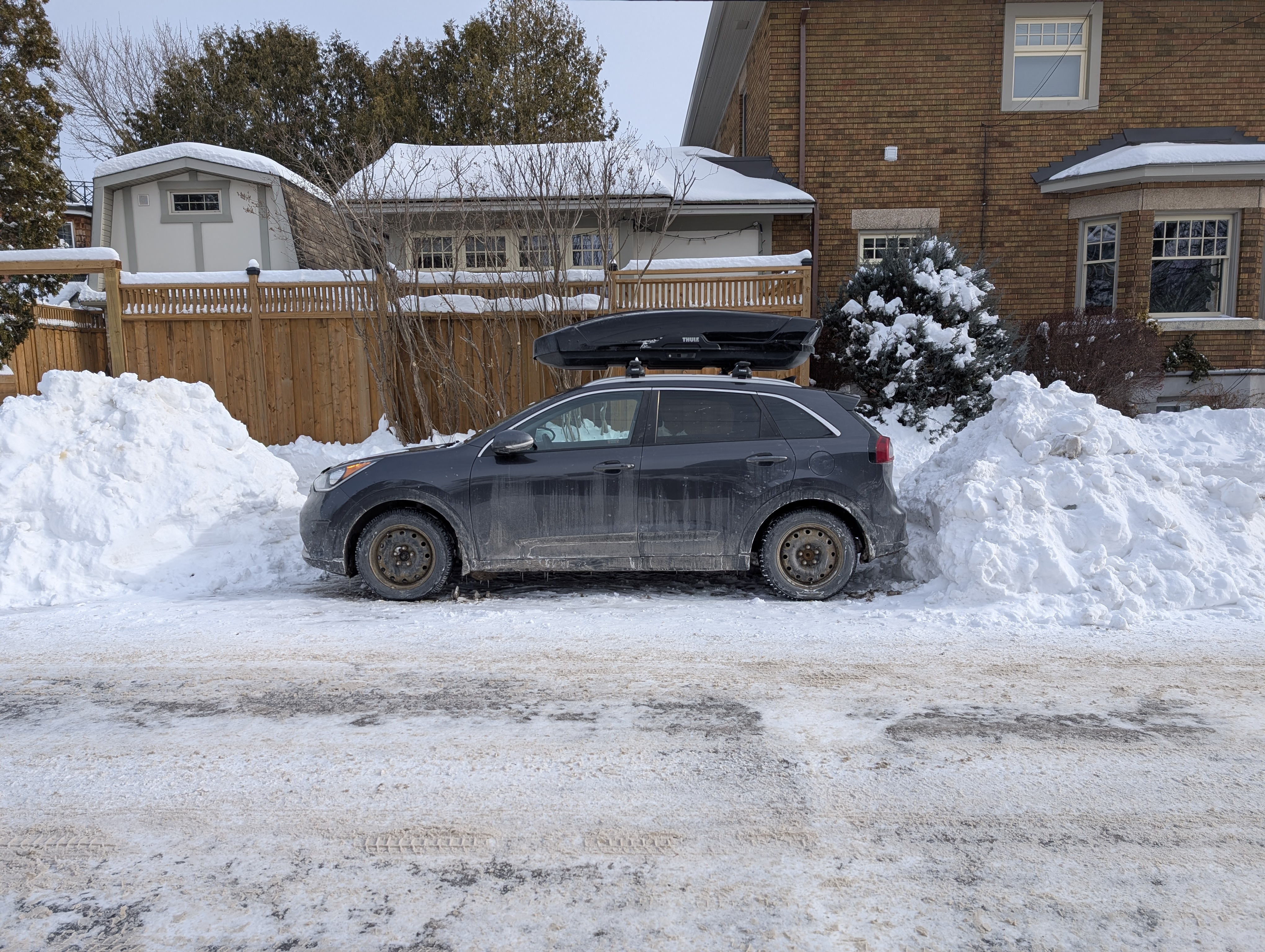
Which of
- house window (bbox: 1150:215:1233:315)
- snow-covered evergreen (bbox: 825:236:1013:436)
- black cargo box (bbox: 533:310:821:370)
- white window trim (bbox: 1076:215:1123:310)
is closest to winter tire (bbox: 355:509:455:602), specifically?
black cargo box (bbox: 533:310:821:370)

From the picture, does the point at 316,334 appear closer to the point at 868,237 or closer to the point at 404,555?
the point at 404,555

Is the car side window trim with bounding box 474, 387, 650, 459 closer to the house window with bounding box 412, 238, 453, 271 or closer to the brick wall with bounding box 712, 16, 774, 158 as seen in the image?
the house window with bounding box 412, 238, 453, 271

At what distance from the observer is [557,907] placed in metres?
2.71

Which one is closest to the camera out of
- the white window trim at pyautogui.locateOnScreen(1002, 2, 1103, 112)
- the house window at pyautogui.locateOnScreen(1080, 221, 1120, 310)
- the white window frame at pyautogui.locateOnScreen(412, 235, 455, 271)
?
the white window frame at pyautogui.locateOnScreen(412, 235, 455, 271)

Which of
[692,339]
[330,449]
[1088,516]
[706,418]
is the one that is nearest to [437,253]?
[330,449]

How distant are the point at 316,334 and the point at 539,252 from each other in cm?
323

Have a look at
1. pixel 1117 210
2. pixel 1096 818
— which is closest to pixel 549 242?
pixel 1096 818

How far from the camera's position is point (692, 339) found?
24.3 ft

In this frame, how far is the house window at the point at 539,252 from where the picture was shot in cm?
1100

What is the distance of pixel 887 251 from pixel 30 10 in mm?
15223

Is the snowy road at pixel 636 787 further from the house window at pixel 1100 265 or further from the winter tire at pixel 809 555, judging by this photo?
the house window at pixel 1100 265

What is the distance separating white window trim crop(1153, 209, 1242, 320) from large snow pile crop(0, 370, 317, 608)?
14.7m

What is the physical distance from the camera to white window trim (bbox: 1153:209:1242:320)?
14.6m

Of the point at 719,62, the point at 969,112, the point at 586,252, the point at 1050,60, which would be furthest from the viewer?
the point at 719,62
